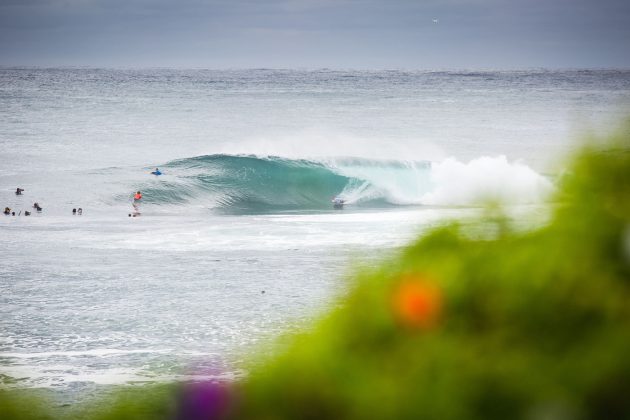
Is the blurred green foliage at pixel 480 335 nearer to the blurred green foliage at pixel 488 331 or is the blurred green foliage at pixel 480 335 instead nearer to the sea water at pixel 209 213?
the blurred green foliage at pixel 488 331

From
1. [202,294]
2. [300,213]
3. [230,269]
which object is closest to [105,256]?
[230,269]

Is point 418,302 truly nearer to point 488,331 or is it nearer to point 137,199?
point 488,331

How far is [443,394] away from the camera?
5.75 ft

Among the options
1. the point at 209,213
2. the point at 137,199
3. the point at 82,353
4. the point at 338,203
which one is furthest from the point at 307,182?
the point at 82,353

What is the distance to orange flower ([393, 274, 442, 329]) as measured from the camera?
1939 mm

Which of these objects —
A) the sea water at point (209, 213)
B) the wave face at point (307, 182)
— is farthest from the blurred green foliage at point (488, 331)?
the wave face at point (307, 182)

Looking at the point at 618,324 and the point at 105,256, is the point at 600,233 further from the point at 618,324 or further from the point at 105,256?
the point at 105,256

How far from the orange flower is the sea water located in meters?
0.16

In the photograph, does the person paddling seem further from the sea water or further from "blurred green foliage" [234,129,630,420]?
"blurred green foliage" [234,129,630,420]

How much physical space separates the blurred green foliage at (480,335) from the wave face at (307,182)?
3171 cm

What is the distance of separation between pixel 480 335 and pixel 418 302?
161 mm

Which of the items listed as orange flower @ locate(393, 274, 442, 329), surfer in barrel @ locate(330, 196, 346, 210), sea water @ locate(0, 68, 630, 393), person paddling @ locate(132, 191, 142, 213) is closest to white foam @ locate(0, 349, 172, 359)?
sea water @ locate(0, 68, 630, 393)

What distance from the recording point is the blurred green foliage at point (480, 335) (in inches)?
68.9

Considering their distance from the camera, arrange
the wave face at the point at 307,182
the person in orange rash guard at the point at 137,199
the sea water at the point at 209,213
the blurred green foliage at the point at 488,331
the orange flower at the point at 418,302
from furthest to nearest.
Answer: the wave face at the point at 307,182, the person in orange rash guard at the point at 137,199, the sea water at the point at 209,213, the orange flower at the point at 418,302, the blurred green foliage at the point at 488,331
